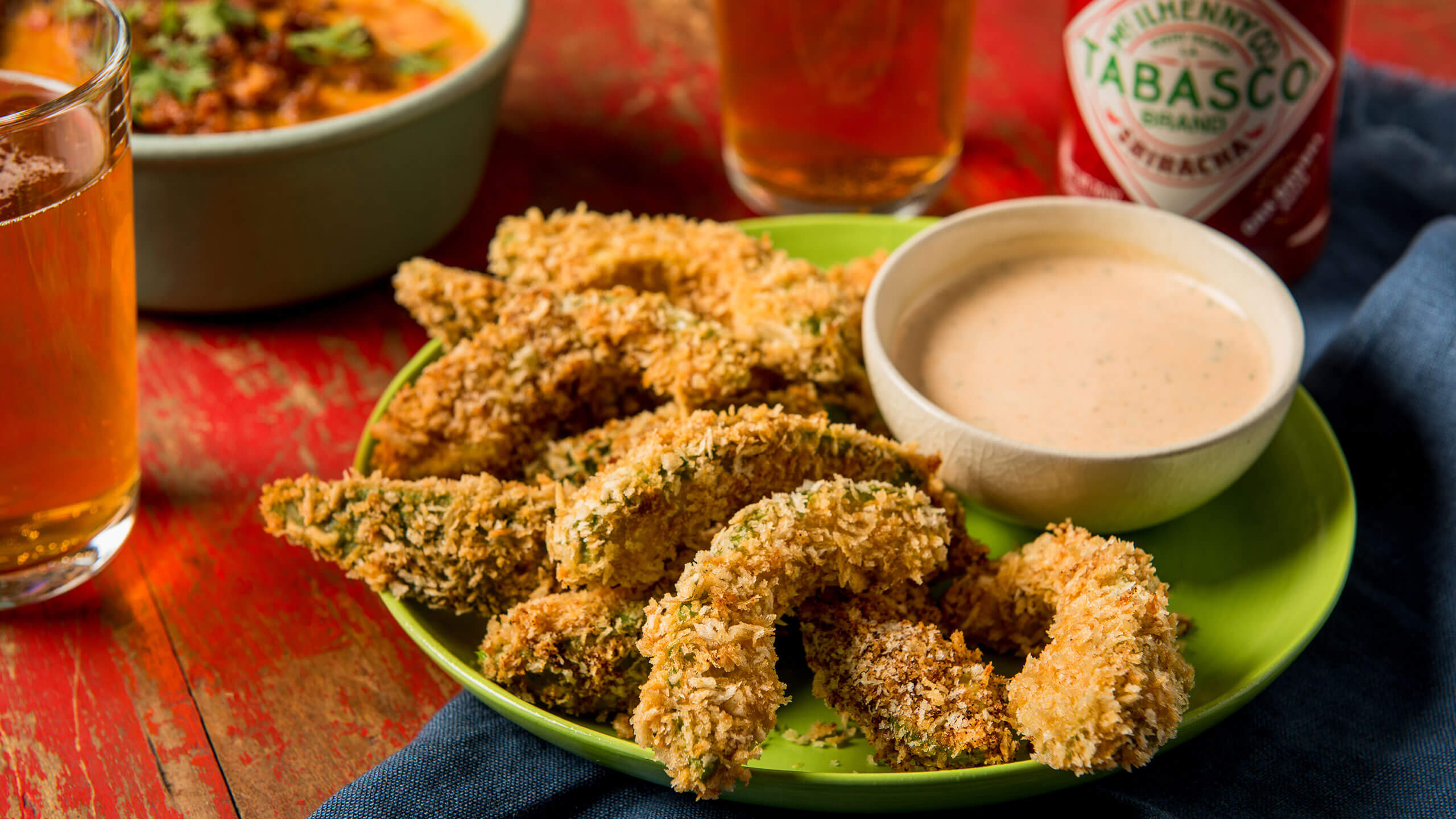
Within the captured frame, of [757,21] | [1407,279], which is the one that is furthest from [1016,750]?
[757,21]

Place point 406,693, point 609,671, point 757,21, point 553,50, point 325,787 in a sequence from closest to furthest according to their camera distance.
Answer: point 609,671
point 325,787
point 406,693
point 757,21
point 553,50

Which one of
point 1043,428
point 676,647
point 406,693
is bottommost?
point 406,693

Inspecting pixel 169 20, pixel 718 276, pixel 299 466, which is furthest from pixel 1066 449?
pixel 169 20

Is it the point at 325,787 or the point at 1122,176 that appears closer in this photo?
the point at 325,787

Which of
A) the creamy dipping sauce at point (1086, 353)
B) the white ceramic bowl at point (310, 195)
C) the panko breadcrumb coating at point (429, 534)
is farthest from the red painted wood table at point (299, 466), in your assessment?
the creamy dipping sauce at point (1086, 353)

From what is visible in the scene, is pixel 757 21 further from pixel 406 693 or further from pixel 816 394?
pixel 406 693

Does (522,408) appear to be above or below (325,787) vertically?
above
